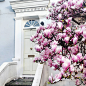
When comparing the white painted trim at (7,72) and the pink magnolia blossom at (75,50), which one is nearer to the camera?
the pink magnolia blossom at (75,50)

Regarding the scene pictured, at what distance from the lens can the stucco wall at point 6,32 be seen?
212 inches

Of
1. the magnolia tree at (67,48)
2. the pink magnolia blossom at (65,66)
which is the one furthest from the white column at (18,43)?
the pink magnolia blossom at (65,66)

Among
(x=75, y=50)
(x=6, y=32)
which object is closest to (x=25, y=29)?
(x=6, y=32)

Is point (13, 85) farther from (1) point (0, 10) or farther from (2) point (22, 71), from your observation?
(1) point (0, 10)

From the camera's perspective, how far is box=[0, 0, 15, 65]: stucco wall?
17.7 ft

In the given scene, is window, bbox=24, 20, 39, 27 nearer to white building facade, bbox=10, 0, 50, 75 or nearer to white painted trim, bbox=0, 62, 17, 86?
white building facade, bbox=10, 0, 50, 75

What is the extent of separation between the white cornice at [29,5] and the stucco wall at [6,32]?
376 mm

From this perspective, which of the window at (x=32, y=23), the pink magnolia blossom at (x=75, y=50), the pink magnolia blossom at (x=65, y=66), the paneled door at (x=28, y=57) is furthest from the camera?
the window at (x=32, y=23)

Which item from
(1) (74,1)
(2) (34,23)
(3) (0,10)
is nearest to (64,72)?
(1) (74,1)

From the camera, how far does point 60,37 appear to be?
1829mm

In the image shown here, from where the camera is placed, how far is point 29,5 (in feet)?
17.4

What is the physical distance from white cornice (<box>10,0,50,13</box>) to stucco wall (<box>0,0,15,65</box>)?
1.23 feet

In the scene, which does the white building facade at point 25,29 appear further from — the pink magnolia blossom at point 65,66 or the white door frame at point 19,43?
the pink magnolia blossom at point 65,66

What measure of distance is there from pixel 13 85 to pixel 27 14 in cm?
312
